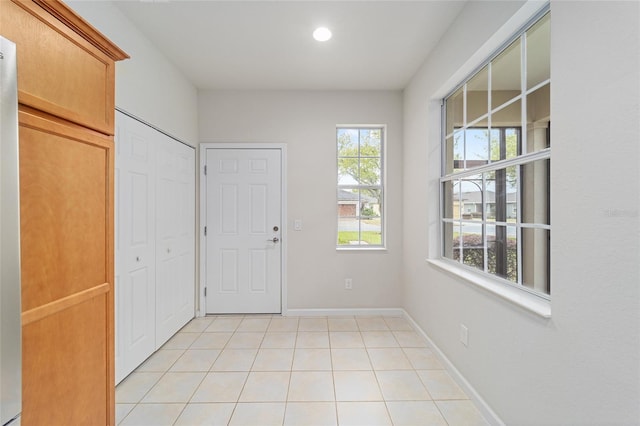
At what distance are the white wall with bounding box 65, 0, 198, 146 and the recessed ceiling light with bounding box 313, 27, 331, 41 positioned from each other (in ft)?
4.54

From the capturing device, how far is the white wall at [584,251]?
0.96 meters

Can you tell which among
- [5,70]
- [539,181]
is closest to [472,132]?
[539,181]

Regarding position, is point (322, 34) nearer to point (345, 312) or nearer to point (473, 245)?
point (473, 245)

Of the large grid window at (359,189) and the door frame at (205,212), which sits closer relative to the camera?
the door frame at (205,212)

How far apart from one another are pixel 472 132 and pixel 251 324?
111 inches

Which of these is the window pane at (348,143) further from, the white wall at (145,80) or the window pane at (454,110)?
the white wall at (145,80)

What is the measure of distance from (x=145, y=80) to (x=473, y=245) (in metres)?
2.88

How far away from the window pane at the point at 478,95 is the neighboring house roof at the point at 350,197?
1.53 m

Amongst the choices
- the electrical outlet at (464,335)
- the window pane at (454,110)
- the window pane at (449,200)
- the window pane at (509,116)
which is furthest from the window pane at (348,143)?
the electrical outlet at (464,335)

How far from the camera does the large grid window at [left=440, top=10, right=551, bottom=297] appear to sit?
1.48 meters

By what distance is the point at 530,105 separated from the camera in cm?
154

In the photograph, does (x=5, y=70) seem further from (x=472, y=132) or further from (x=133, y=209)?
(x=472, y=132)

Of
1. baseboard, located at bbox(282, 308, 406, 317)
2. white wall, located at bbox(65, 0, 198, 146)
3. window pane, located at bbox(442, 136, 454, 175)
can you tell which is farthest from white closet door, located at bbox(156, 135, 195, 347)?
window pane, located at bbox(442, 136, 454, 175)

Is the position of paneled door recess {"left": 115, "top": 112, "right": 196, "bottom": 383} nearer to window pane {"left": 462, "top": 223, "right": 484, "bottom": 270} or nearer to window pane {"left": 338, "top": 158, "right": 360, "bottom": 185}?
window pane {"left": 338, "top": 158, "right": 360, "bottom": 185}
